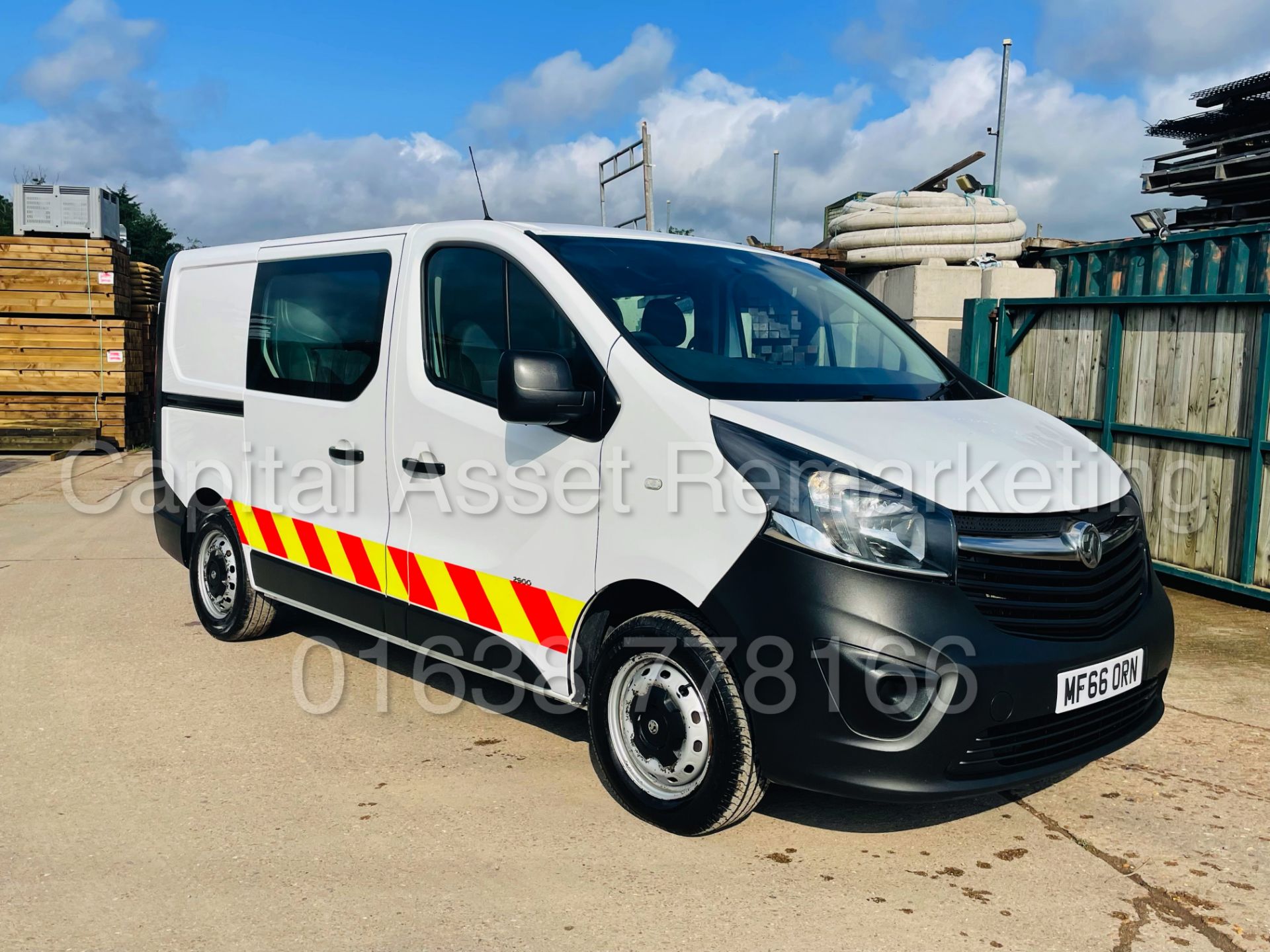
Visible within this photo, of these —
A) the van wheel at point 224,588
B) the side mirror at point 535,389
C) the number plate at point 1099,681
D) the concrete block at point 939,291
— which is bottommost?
the van wheel at point 224,588

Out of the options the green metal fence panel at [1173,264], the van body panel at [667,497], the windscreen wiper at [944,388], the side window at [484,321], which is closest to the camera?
the van body panel at [667,497]

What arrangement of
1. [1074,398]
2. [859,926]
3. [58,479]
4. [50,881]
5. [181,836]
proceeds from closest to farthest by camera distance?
1. [859,926]
2. [50,881]
3. [181,836]
4. [1074,398]
5. [58,479]

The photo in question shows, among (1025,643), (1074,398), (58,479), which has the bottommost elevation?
(58,479)

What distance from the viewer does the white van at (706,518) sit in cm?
314

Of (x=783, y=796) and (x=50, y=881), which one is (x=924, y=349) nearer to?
(x=783, y=796)

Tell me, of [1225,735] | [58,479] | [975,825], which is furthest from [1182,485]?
[58,479]

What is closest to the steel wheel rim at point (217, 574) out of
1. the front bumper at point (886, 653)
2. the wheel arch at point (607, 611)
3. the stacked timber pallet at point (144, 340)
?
the wheel arch at point (607, 611)

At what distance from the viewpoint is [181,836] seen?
3580 mm

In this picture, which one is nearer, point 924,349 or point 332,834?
point 332,834

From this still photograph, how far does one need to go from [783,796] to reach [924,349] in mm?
1846

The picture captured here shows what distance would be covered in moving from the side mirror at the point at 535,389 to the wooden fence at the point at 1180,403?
4.56m

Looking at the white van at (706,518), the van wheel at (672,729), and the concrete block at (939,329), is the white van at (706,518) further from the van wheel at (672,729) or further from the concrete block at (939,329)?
the concrete block at (939,329)

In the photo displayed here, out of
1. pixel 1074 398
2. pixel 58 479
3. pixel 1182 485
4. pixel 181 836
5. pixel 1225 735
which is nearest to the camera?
pixel 181 836

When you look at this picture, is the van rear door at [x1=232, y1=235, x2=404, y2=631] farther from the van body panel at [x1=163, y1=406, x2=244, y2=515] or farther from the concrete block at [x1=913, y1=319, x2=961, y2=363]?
the concrete block at [x1=913, y1=319, x2=961, y2=363]
